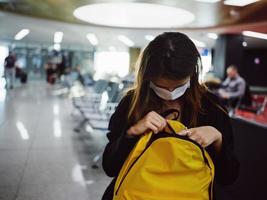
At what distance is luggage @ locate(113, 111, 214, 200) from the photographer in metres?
1.08

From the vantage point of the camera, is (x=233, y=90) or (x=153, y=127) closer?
(x=153, y=127)

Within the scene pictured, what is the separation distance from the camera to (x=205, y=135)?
1172mm

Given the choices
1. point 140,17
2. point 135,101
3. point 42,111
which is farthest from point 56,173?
point 140,17

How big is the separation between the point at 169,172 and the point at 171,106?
1.08 feet

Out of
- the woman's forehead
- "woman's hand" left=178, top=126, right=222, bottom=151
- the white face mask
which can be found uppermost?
the woman's forehead

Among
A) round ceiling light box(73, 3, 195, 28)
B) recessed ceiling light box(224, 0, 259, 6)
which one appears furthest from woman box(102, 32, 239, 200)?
round ceiling light box(73, 3, 195, 28)

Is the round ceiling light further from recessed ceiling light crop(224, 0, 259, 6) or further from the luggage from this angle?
the luggage

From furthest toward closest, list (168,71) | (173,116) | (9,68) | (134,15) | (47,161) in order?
(9,68) < (134,15) < (47,161) < (173,116) < (168,71)

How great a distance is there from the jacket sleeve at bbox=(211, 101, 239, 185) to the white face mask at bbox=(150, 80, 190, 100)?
162 millimetres

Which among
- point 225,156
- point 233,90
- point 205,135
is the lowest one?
point 233,90

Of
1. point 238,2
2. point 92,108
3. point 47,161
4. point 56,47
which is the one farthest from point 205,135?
point 56,47

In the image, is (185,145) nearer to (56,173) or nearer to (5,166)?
(56,173)

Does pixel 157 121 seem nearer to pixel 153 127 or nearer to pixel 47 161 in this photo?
pixel 153 127

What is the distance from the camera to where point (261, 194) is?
97.5 inches
